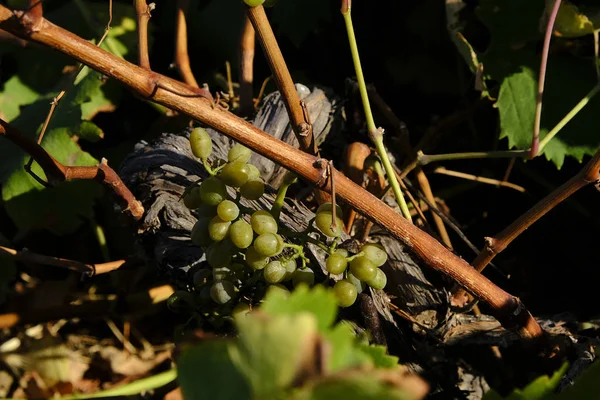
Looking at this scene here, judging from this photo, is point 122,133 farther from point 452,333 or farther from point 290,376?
point 290,376

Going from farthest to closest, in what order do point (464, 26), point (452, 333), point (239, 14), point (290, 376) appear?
point (239, 14) → point (464, 26) → point (452, 333) → point (290, 376)

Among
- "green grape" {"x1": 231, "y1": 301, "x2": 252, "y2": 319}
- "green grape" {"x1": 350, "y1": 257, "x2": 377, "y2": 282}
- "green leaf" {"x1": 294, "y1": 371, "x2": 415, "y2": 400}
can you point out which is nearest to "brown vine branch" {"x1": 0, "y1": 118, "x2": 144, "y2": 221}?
"green grape" {"x1": 231, "y1": 301, "x2": 252, "y2": 319}

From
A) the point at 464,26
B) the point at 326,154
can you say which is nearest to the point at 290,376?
the point at 326,154

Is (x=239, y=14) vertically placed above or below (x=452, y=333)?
above

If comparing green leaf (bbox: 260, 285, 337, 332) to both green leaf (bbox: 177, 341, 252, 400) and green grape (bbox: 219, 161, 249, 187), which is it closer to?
green leaf (bbox: 177, 341, 252, 400)

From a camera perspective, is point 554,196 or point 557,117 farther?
point 557,117

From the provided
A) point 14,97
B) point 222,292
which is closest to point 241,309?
point 222,292

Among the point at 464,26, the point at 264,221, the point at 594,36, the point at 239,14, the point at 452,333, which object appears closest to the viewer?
the point at 264,221
